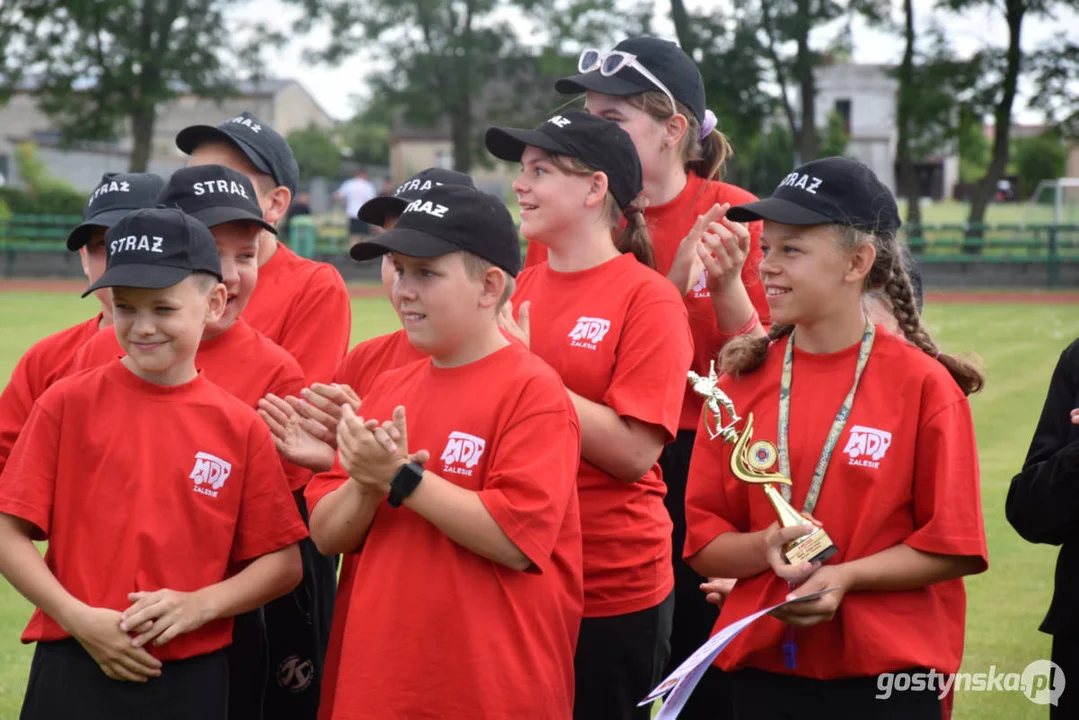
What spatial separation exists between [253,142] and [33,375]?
116 centimetres

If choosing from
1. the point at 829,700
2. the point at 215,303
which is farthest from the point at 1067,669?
the point at 215,303

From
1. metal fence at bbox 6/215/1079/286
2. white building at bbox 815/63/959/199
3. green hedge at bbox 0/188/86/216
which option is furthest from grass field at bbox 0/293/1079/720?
white building at bbox 815/63/959/199

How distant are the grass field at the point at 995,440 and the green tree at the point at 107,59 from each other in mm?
15296

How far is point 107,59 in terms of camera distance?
39.8 m

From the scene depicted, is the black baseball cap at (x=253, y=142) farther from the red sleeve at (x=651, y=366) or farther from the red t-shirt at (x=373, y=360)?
the red sleeve at (x=651, y=366)

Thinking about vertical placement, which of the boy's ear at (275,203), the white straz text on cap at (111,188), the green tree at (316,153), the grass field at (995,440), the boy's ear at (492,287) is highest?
the green tree at (316,153)

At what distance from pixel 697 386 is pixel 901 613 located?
0.78m

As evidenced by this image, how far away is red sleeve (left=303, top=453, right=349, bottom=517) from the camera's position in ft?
11.3

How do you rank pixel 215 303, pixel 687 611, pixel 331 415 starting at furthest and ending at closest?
pixel 687 611
pixel 215 303
pixel 331 415

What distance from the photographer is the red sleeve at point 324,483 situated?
11.3 feet

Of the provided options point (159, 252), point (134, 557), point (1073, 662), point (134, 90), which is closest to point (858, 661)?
point (1073, 662)

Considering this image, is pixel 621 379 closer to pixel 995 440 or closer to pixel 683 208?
pixel 683 208

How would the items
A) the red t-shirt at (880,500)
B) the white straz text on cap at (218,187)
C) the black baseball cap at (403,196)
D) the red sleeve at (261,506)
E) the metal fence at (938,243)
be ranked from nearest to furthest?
1. the red t-shirt at (880,500)
2. the red sleeve at (261,506)
3. the white straz text on cap at (218,187)
4. the black baseball cap at (403,196)
5. the metal fence at (938,243)

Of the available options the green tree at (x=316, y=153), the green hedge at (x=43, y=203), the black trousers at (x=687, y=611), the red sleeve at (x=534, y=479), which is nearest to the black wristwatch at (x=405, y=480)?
the red sleeve at (x=534, y=479)
